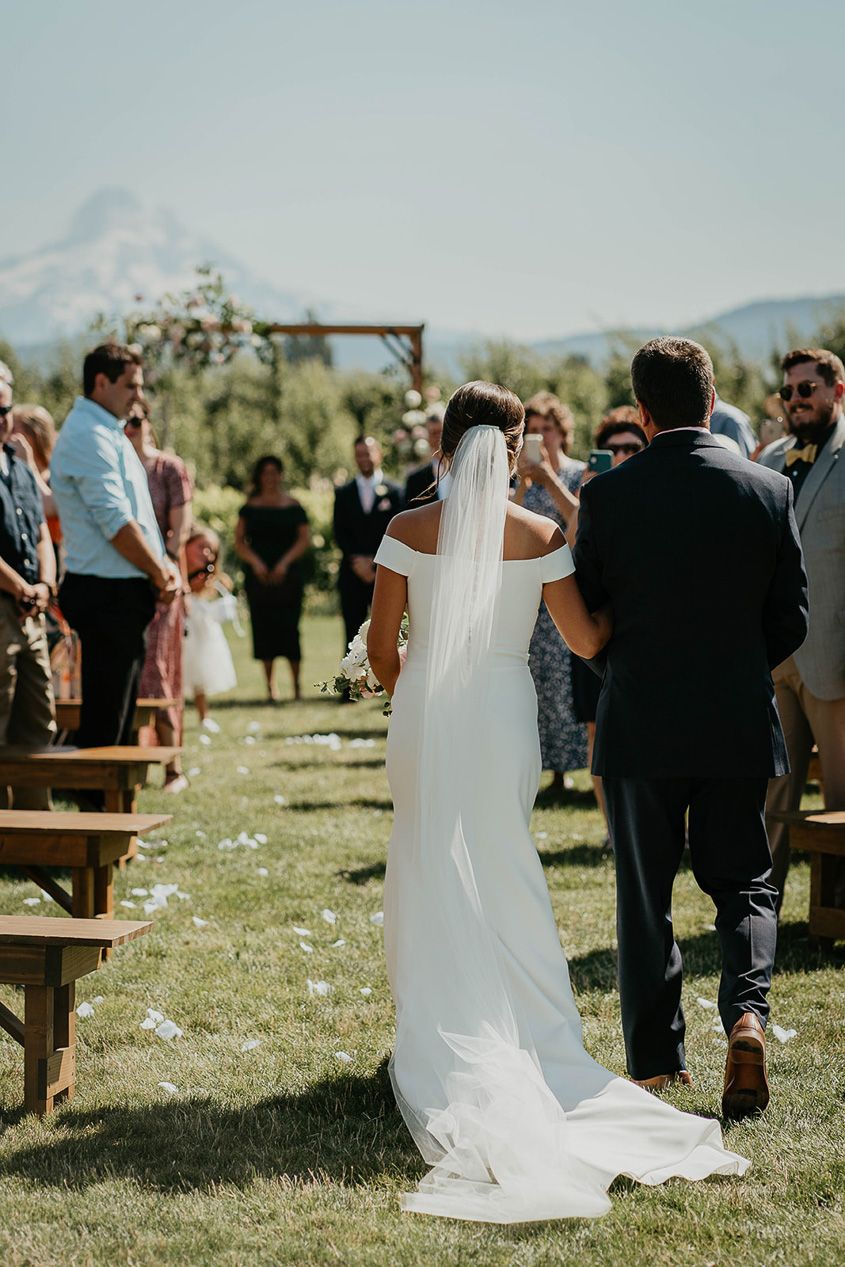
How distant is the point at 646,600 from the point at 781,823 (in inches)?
85.8

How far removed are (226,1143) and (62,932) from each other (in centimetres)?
74

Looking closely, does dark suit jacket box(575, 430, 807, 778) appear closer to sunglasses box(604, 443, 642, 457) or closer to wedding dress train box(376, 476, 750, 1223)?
wedding dress train box(376, 476, 750, 1223)

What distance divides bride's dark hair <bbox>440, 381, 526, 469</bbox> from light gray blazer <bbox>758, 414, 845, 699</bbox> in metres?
1.94

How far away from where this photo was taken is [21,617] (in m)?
6.06

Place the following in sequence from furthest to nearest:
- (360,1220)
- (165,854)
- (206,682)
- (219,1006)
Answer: (206,682) → (165,854) → (219,1006) → (360,1220)

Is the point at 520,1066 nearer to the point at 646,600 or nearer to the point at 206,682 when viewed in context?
the point at 646,600

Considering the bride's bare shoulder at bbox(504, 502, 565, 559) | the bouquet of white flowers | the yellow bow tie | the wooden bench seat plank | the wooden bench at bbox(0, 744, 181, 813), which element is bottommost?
the wooden bench seat plank

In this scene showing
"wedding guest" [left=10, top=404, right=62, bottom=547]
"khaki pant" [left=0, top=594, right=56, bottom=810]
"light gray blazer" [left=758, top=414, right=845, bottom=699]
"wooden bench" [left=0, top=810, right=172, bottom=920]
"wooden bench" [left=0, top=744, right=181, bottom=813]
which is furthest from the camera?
"wedding guest" [left=10, top=404, right=62, bottom=547]

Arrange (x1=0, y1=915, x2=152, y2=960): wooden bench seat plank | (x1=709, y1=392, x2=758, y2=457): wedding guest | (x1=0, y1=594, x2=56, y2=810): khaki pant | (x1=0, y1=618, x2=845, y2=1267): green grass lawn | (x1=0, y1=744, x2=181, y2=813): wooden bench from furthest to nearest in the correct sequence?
(x1=709, y1=392, x2=758, y2=457): wedding guest
(x1=0, y1=594, x2=56, y2=810): khaki pant
(x1=0, y1=744, x2=181, y2=813): wooden bench
(x1=0, y1=915, x2=152, y2=960): wooden bench seat plank
(x1=0, y1=618, x2=845, y2=1267): green grass lawn

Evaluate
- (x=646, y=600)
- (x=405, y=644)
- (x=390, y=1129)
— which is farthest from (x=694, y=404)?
(x=390, y=1129)

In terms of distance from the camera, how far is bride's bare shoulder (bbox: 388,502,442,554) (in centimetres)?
343

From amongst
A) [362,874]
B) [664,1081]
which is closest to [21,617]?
[362,874]

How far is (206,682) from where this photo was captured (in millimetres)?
10461

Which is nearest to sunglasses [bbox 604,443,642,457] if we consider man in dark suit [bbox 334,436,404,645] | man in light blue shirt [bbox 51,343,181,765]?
man in light blue shirt [bbox 51,343,181,765]
